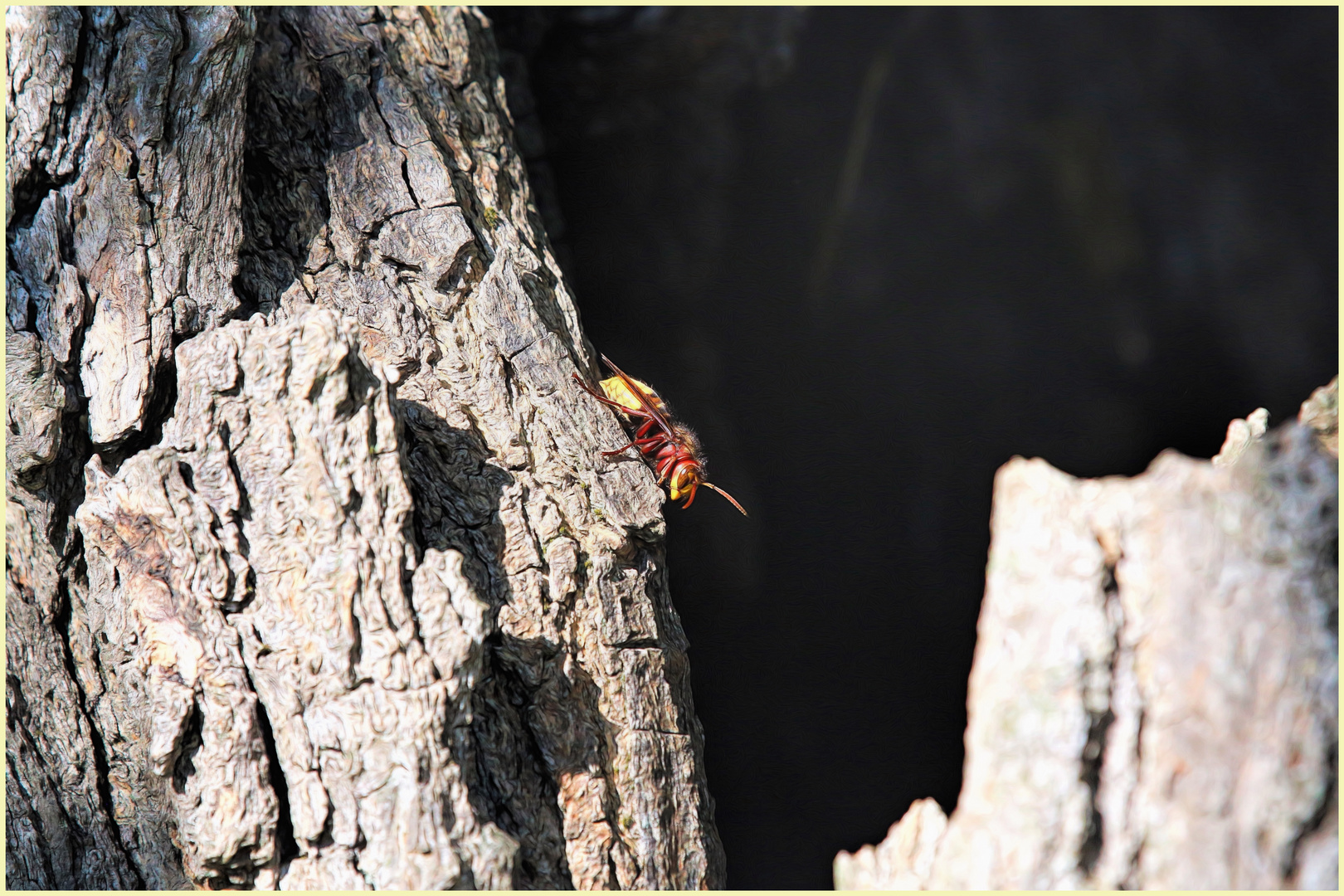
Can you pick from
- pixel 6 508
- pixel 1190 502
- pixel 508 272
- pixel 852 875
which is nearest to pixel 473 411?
pixel 508 272

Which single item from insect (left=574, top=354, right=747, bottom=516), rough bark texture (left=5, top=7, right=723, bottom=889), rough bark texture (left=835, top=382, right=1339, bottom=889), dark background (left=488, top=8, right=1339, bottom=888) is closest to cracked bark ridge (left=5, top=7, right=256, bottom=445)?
rough bark texture (left=5, top=7, right=723, bottom=889)

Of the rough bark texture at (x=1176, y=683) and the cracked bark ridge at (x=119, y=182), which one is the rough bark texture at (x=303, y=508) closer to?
the cracked bark ridge at (x=119, y=182)

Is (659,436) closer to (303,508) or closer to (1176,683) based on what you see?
(303,508)

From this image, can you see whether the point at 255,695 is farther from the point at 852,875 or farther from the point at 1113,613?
the point at 1113,613

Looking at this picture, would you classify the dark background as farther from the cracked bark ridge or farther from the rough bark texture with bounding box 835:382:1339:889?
the rough bark texture with bounding box 835:382:1339:889

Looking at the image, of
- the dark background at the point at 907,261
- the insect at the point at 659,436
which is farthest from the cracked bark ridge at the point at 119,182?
the dark background at the point at 907,261

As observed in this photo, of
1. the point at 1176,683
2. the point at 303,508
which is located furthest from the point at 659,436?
the point at 1176,683
